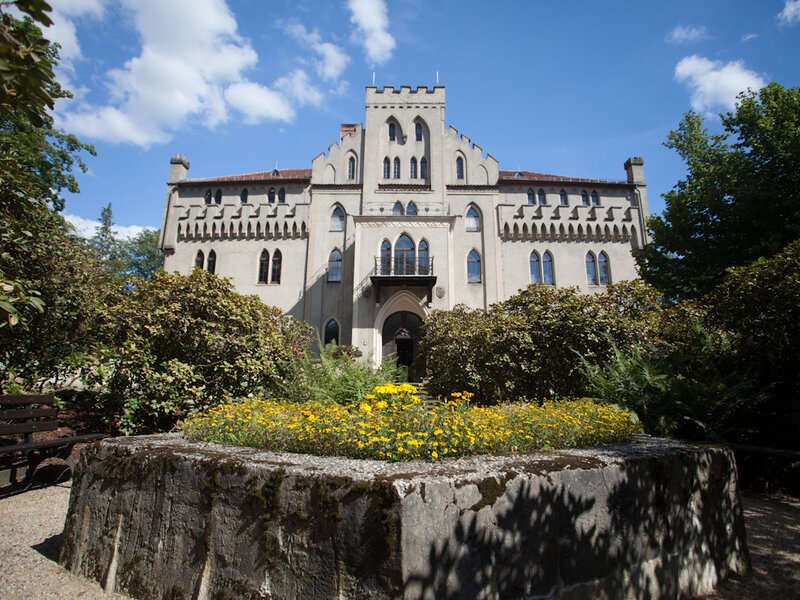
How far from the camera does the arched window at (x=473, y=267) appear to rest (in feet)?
85.4

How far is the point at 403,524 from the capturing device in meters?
2.49

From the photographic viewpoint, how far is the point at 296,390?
9.43m

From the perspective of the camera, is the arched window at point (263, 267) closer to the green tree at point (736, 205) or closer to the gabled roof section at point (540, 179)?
the gabled roof section at point (540, 179)

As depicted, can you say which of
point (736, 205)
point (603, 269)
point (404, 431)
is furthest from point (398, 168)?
point (404, 431)

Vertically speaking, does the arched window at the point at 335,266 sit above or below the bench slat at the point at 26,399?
above

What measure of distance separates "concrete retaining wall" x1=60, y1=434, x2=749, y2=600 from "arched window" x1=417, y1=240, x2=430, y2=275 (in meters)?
20.0

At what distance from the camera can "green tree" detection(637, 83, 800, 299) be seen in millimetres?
14727

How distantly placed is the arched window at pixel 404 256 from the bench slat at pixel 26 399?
59.3 ft

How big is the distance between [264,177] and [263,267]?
9164 millimetres

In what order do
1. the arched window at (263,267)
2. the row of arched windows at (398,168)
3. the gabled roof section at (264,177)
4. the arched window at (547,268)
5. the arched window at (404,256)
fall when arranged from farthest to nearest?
the gabled roof section at (264,177), the row of arched windows at (398,168), the arched window at (263,267), the arched window at (547,268), the arched window at (404,256)

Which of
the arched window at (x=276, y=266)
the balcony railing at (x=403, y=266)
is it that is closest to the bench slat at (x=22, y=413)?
the balcony railing at (x=403, y=266)

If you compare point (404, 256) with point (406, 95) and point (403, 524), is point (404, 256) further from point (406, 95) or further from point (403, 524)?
point (403, 524)

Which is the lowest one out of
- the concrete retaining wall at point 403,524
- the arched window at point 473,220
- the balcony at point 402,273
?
the concrete retaining wall at point 403,524

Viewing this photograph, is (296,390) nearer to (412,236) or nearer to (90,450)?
(90,450)
